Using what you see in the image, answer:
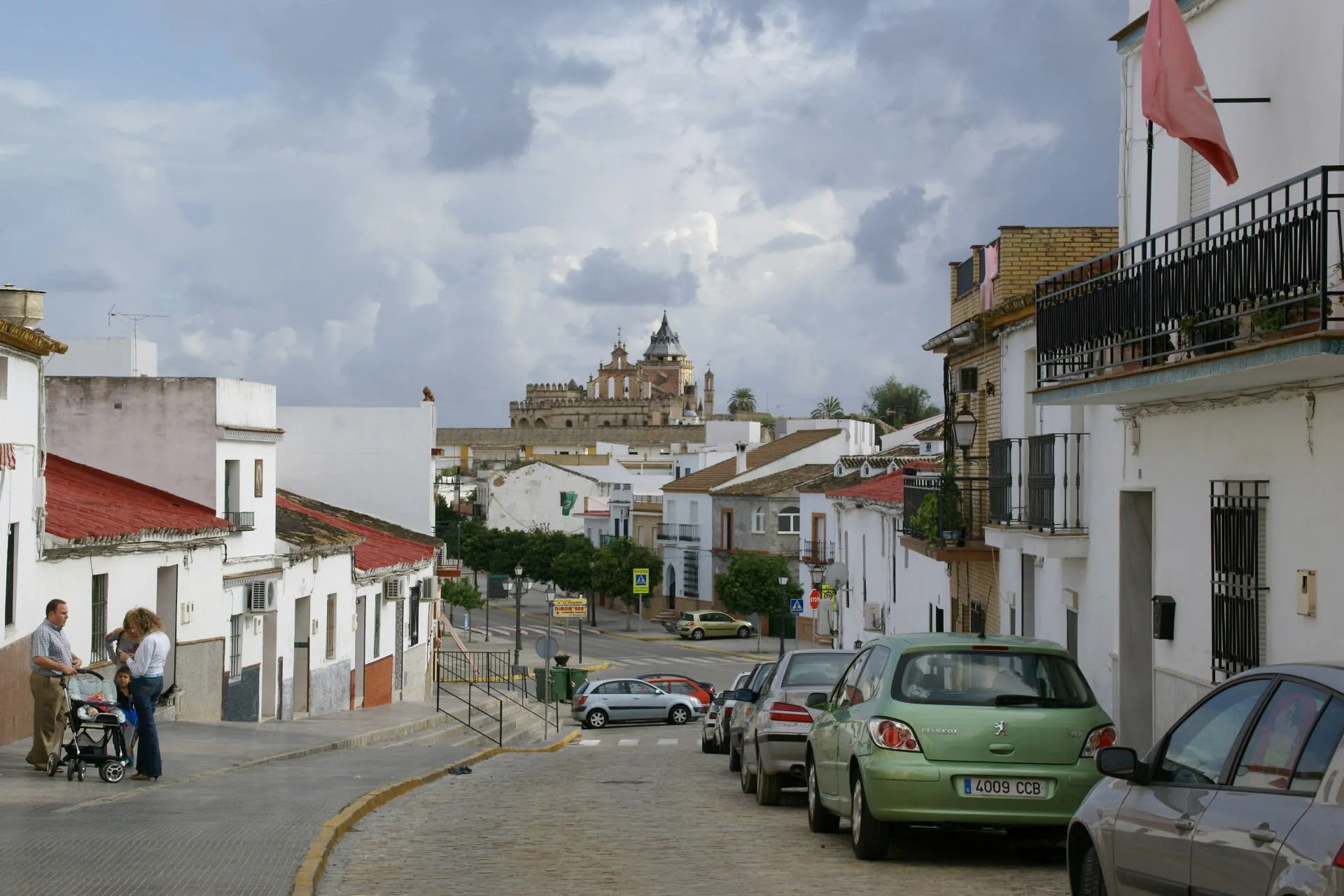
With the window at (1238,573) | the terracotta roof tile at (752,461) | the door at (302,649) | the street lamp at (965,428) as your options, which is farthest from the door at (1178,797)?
the terracotta roof tile at (752,461)

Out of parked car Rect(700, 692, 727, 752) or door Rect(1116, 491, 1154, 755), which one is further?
parked car Rect(700, 692, 727, 752)

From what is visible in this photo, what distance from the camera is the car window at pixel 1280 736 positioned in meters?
6.22

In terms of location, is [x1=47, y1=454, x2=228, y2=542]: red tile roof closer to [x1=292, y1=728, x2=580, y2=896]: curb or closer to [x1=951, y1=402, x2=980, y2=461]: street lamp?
[x1=292, y1=728, x2=580, y2=896]: curb

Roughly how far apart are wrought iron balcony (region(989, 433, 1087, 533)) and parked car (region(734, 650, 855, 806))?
3.30m

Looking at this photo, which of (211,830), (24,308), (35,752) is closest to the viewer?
(211,830)

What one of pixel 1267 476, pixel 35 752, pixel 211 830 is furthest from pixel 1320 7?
pixel 35 752

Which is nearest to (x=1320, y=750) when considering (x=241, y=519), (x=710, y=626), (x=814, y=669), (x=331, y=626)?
(x=814, y=669)

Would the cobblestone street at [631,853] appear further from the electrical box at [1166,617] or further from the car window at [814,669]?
the electrical box at [1166,617]

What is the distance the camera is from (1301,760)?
6.14 meters

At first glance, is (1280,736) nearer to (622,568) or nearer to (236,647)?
(236,647)

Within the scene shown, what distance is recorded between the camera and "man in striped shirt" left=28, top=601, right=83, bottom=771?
578 inches

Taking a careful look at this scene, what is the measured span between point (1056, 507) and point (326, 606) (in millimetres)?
19610

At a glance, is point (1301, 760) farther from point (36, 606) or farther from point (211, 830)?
point (36, 606)

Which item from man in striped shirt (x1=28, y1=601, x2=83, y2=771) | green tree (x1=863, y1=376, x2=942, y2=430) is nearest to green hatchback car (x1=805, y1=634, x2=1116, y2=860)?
man in striped shirt (x1=28, y1=601, x2=83, y2=771)
